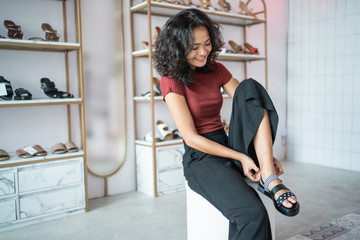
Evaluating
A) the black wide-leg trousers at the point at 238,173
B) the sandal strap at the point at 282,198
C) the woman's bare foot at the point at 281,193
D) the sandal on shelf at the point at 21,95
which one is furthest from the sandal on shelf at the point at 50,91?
the sandal strap at the point at 282,198

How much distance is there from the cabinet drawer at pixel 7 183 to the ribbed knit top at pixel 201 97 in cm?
138

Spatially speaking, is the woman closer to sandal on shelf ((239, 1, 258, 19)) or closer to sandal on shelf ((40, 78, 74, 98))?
sandal on shelf ((40, 78, 74, 98))

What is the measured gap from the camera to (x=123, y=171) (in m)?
3.32

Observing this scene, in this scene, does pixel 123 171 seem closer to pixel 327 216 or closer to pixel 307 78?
pixel 327 216

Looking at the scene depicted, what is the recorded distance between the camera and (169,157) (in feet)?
10.5

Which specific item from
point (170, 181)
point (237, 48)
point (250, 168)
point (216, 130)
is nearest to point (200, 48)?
point (216, 130)

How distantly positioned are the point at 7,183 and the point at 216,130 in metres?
1.54

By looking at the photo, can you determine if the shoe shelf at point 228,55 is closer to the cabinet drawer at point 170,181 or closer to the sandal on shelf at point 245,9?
the sandal on shelf at point 245,9

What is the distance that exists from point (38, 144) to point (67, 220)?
0.67 meters

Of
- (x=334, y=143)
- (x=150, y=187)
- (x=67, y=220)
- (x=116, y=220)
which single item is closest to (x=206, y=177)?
(x=116, y=220)

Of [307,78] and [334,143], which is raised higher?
[307,78]

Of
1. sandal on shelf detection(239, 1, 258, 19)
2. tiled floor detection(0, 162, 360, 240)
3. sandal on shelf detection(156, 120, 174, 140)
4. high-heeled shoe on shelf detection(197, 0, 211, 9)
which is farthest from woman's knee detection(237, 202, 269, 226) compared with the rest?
sandal on shelf detection(239, 1, 258, 19)

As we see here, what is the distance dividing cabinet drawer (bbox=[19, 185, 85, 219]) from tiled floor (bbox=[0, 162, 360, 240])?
8 centimetres

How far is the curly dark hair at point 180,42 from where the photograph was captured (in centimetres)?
158
